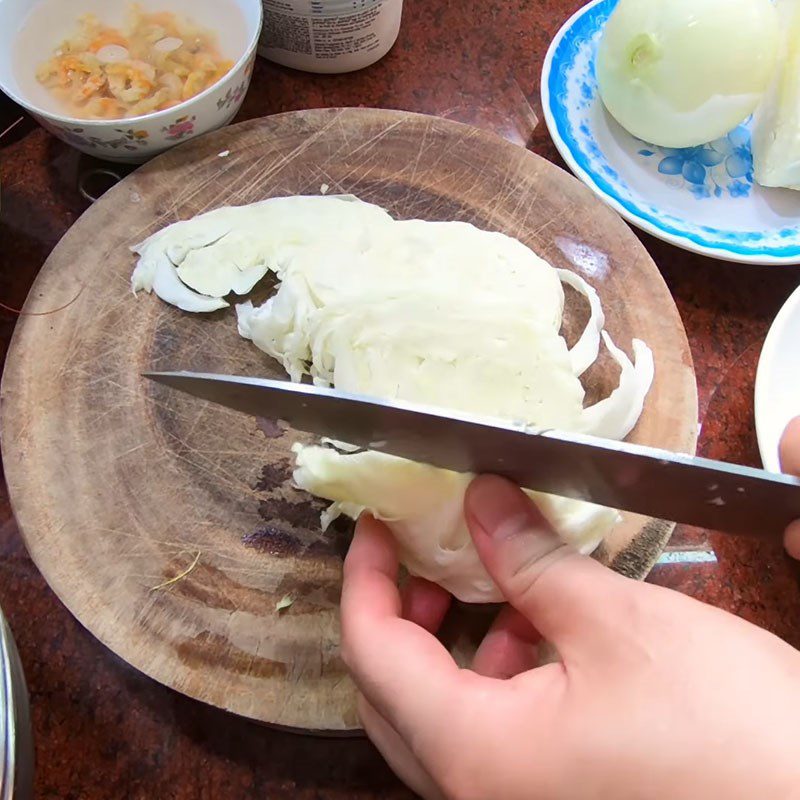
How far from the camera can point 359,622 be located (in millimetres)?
692

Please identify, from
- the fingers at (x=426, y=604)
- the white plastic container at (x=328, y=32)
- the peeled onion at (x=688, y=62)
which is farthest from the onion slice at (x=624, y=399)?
the white plastic container at (x=328, y=32)

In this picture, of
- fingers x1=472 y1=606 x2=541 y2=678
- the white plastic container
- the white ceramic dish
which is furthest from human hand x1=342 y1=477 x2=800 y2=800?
the white plastic container

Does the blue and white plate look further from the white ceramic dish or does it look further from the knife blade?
the knife blade

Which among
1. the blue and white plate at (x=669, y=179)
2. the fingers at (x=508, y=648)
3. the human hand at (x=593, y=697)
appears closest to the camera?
the human hand at (x=593, y=697)

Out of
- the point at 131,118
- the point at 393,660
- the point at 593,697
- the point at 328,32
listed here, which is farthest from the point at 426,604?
the point at 328,32

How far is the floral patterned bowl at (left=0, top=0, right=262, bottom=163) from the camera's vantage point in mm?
1056

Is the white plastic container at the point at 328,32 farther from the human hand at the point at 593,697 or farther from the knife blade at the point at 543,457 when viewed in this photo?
the human hand at the point at 593,697

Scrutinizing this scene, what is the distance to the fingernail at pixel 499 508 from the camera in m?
0.71

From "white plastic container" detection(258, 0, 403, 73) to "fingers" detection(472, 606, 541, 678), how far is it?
940 millimetres

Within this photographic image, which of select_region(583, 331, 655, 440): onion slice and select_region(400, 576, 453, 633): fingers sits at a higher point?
select_region(583, 331, 655, 440): onion slice

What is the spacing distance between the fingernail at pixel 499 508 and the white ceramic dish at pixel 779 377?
0.42 metres

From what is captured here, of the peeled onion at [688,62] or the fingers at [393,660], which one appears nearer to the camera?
the fingers at [393,660]

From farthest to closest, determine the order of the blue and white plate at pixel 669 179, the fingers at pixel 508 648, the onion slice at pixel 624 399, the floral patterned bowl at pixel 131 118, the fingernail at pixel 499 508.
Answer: the blue and white plate at pixel 669 179 → the floral patterned bowl at pixel 131 118 → the onion slice at pixel 624 399 → the fingers at pixel 508 648 → the fingernail at pixel 499 508

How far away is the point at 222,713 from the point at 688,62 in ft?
3.56
